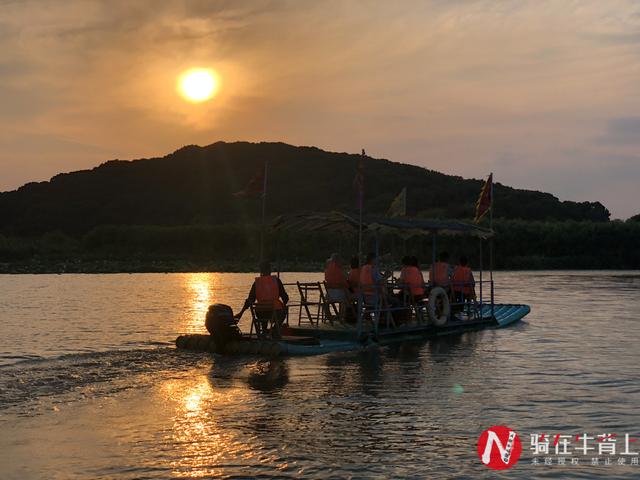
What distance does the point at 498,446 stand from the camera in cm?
1024

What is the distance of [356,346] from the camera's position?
731 inches

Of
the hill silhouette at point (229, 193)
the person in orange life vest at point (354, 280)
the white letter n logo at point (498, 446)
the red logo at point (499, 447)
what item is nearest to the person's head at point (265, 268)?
the person in orange life vest at point (354, 280)

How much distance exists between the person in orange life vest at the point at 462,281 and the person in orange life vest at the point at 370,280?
388 centimetres

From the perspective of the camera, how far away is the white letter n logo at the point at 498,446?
970 cm

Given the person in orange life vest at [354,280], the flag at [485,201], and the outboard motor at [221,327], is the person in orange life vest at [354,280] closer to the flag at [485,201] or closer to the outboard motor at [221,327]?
the outboard motor at [221,327]

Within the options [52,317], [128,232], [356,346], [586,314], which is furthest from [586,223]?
[356,346]

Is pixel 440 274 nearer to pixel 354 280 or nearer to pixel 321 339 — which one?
pixel 354 280

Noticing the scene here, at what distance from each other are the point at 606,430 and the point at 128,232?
10283cm

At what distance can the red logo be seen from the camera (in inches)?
376

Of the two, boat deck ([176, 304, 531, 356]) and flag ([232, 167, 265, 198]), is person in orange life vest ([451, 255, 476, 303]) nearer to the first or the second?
boat deck ([176, 304, 531, 356])

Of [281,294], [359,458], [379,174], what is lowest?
[359,458]

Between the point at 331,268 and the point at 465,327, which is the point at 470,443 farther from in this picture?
the point at 465,327

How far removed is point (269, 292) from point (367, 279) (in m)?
2.64

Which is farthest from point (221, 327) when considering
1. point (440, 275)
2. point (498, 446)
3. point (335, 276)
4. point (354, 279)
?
point (498, 446)
